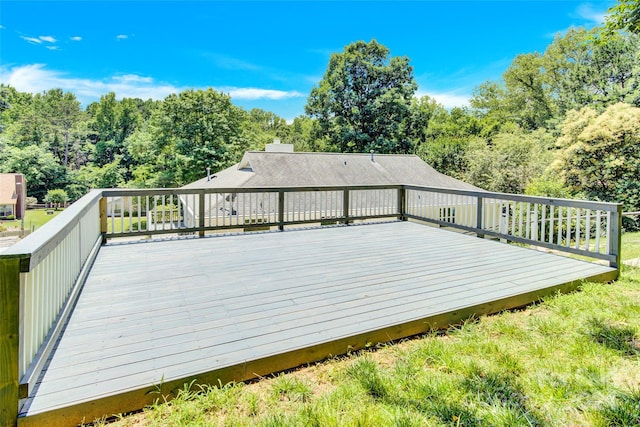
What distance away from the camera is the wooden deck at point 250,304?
1978mm

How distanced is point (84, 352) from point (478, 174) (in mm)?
21344

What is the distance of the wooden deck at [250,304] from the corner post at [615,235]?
221 millimetres

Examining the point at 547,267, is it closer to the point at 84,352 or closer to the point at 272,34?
the point at 84,352

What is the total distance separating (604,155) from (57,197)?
4382cm

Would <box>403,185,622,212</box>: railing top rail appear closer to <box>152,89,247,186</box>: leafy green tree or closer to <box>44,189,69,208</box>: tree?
<box>152,89,247,186</box>: leafy green tree

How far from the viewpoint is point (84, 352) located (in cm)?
221

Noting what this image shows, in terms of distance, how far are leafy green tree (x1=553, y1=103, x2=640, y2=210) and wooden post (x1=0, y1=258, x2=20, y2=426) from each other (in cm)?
1685

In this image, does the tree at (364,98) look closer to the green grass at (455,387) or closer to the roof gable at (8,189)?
the green grass at (455,387)

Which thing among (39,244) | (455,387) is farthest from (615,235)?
(39,244)

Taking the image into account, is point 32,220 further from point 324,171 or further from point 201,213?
point 201,213

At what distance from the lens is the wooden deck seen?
198 cm

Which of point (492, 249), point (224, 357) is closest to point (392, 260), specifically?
point (492, 249)

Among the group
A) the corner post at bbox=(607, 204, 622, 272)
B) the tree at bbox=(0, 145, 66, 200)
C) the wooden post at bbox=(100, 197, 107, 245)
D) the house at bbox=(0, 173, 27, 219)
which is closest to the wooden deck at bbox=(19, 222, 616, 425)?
the corner post at bbox=(607, 204, 622, 272)

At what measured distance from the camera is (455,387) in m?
2.03
